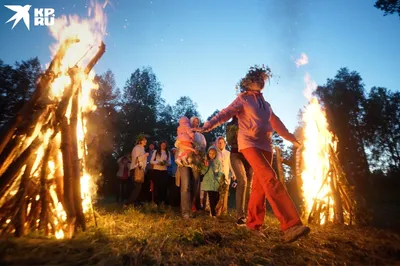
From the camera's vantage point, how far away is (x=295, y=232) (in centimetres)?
303

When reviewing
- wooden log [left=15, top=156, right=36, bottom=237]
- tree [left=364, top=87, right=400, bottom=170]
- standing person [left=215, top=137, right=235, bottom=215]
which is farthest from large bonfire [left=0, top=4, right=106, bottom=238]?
tree [left=364, top=87, right=400, bottom=170]

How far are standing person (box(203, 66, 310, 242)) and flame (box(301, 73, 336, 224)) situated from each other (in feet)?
4.00

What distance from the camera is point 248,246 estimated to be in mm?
3035

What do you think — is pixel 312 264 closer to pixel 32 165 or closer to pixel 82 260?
pixel 82 260

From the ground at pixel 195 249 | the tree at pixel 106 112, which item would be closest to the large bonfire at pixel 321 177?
the ground at pixel 195 249

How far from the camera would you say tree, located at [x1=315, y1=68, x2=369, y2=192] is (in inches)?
1141

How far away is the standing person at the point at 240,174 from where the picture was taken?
15.7 feet

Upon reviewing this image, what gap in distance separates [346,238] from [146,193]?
667 centimetres

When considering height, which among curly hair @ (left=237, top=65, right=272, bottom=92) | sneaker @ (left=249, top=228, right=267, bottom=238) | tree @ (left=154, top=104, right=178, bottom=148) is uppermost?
tree @ (left=154, top=104, right=178, bottom=148)

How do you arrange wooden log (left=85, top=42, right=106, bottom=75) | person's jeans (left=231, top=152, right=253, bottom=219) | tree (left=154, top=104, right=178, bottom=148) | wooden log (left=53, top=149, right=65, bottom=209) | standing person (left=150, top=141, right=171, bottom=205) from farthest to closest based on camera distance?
tree (left=154, top=104, right=178, bottom=148) → standing person (left=150, top=141, right=171, bottom=205) → person's jeans (left=231, top=152, right=253, bottom=219) → wooden log (left=85, top=42, right=106, bottom=75) → wooden log (left=53, top=149, right=65, bottom=209)

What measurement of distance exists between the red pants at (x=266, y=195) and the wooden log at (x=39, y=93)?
2816 millimetres

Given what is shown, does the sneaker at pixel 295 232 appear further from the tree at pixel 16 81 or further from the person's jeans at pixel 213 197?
the tree at pixel 16 81

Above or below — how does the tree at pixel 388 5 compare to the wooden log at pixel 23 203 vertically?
above

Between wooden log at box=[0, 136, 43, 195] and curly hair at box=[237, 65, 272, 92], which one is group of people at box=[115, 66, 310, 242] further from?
wooden log at box=[0, 136, 43, 195]
